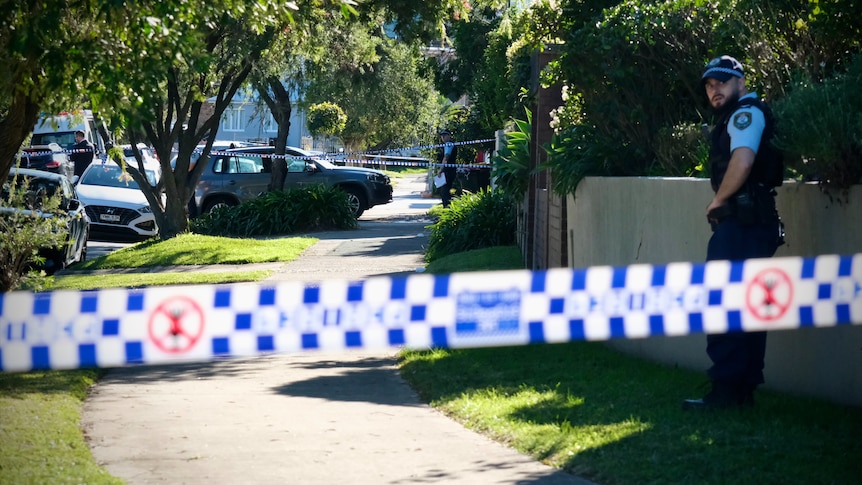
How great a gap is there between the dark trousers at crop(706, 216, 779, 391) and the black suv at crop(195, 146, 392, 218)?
1926cm

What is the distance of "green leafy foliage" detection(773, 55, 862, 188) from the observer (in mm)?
5883

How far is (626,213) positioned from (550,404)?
2120 millimetres

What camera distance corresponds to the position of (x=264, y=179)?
26.0 m

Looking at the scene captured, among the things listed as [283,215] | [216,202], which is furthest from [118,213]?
[283,215]

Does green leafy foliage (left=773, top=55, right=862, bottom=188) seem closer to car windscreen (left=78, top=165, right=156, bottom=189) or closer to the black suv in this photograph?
car windscreen (left=78, top=165, right=156, bottom=189)

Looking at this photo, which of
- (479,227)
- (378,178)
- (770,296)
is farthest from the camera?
(378,178)

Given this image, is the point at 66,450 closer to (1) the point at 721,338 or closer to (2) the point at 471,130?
(1) the point at 721,338

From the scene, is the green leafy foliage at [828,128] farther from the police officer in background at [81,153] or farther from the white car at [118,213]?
the police officer in background at [81,153]

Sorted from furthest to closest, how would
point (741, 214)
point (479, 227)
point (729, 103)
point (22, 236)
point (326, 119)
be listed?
1. point (326, 119)
2. point (479, 227)
3. point (22, 236)
4. point (729, 103)
5. point (741, 214)

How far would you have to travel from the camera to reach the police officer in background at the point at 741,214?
606 cm

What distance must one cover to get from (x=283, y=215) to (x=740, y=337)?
685 inches

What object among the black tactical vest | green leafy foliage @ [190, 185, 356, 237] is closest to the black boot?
the black tactical vest

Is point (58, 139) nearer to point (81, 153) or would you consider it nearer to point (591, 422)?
point (81, 153)

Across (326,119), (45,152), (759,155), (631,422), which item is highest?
(326,119)
